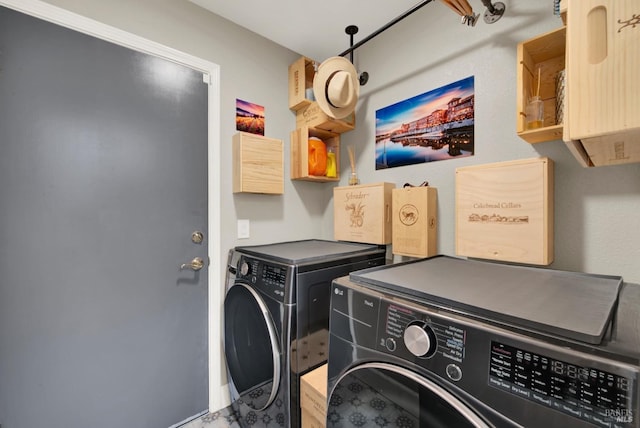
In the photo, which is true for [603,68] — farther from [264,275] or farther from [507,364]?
[264,275]

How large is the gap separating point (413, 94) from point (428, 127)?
25 cm

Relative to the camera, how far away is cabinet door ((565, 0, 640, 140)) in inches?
21.2

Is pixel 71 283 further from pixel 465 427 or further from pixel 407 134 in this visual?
pixel 407 134

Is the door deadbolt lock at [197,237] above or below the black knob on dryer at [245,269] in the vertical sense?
above

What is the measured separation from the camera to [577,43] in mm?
598

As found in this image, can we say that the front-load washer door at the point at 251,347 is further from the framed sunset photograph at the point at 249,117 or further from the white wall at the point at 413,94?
the framed sunset photograph at the point at 249,117

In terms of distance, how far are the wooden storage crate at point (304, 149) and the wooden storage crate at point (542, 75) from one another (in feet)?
3.95

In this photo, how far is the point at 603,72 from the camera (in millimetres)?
564

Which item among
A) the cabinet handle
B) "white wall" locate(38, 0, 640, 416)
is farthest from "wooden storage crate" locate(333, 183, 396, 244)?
the cabinet handle

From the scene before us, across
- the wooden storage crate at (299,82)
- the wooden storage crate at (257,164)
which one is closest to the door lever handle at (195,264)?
the wooden storage crate at (257,164)

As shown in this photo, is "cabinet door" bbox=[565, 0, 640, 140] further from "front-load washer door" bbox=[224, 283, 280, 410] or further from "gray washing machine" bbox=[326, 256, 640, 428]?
"front-load washer door" bbox=[224, 283, 280, 410]

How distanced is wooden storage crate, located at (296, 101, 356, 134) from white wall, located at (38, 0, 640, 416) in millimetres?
79

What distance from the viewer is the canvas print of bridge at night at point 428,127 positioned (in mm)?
1415

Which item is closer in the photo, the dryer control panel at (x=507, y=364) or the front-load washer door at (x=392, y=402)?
the dryer control panel at (x=507, y=364)
